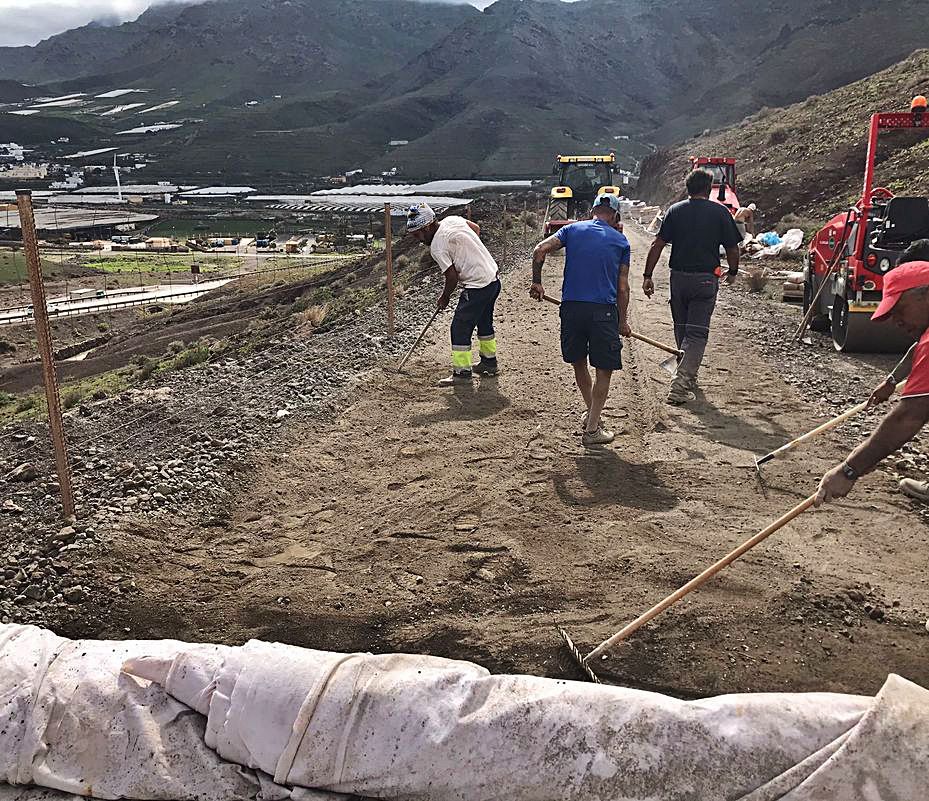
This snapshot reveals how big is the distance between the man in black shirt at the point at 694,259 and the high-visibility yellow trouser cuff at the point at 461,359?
1.73 m

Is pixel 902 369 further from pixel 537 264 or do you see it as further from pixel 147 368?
pixel 147 368

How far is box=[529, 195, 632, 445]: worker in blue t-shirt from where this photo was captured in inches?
209

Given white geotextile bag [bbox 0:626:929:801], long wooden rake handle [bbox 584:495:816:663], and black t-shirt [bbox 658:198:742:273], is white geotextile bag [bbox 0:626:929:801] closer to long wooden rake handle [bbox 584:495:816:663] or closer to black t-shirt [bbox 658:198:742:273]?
long wooden rake handle [bbox 584:495:816:663]

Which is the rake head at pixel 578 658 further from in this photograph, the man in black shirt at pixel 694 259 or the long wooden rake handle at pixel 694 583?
the man in black shirt at pixel 694 259

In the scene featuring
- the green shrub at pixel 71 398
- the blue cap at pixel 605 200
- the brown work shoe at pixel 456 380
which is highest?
the blue cap at pixel 605 200

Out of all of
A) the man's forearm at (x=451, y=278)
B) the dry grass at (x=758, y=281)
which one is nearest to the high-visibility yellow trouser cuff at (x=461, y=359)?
the man's forearm at (x=451, y=278)

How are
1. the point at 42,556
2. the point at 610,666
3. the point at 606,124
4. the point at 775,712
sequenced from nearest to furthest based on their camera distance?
the point at 775,712 < the point at 610,666 < the point at 42,556 < the point at 606,124

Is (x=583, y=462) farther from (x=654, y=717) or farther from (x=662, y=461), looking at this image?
(x=654, y=717)

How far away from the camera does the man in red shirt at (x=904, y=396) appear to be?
2777 mm

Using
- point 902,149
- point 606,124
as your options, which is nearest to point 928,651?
point 902,149

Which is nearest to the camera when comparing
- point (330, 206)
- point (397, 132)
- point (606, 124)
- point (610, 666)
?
point (610, 666)

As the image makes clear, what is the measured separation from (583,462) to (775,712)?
3028 mm

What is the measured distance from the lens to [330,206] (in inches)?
2685

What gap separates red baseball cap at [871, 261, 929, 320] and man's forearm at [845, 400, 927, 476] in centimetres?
38
